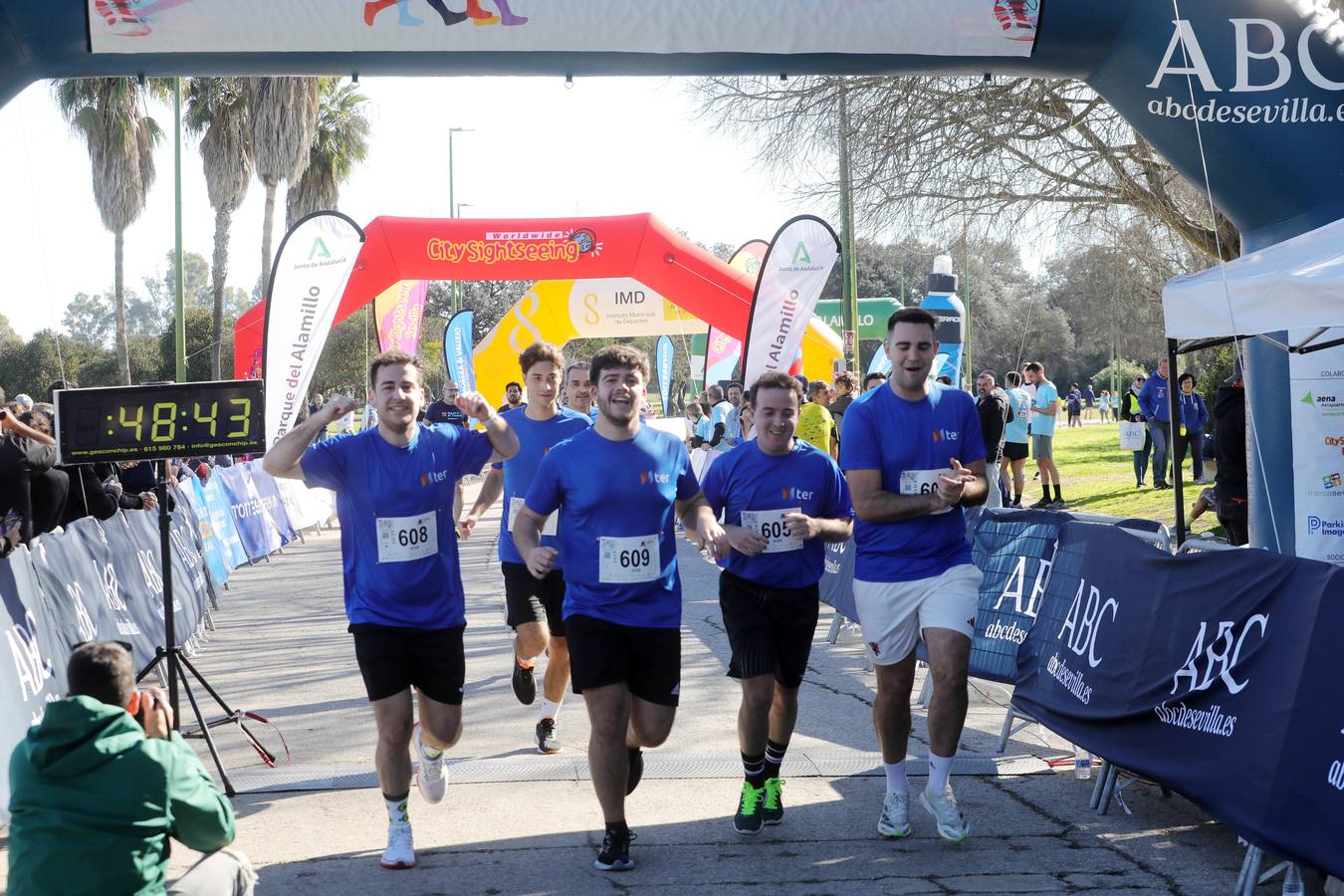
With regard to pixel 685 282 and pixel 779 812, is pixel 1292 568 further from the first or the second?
pixel 685 282

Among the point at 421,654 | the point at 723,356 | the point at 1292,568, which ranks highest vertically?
the point at 723,356

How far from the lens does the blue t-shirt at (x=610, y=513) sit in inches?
212

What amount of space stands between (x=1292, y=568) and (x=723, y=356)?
881 inches

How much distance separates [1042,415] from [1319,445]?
475 inches

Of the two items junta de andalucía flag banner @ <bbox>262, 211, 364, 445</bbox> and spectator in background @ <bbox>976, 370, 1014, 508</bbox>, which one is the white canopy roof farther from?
junta de andalucía flag banner @ <bbox>262, 211, 364, 445</bbox>

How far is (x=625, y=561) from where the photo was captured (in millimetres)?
5387

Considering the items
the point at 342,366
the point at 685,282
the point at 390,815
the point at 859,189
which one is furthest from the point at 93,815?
the point at 342,366

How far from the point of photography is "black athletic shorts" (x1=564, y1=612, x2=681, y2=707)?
534cm

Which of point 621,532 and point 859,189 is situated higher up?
point 859,189

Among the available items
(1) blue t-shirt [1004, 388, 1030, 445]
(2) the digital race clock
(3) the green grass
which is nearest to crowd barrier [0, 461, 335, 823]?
(2) the digital race clock

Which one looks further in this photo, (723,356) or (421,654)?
(723,356)

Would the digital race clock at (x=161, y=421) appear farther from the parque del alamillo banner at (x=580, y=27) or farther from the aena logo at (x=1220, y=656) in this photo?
the aena logo at (x=1220, y=656)

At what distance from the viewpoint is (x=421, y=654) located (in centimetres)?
558

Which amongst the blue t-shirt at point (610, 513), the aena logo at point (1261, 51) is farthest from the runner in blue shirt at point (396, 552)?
the aena logo at point (1261, 51)
